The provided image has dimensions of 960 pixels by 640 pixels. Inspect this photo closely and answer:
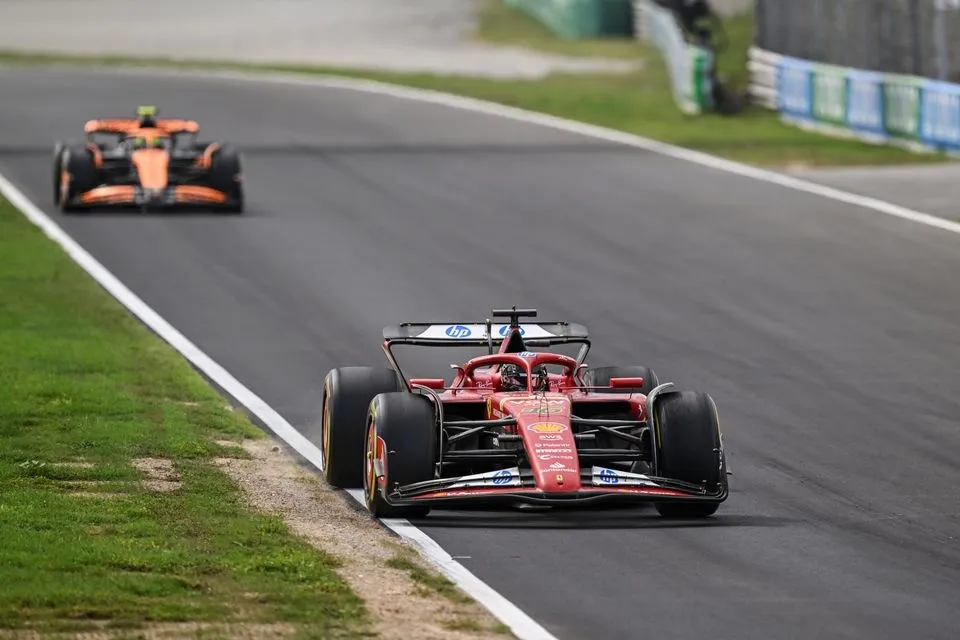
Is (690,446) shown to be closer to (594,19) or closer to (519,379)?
(519,379)

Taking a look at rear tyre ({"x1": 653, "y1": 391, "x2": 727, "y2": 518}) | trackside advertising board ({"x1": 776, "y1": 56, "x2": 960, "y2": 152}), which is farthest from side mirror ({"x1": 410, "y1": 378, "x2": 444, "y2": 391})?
trackside advertising board ({"x1": 776, "y1": 56, "x2": 960, "y2": 152})

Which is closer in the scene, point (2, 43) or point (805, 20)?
point (805, 20)

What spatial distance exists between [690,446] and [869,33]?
88.4 feet

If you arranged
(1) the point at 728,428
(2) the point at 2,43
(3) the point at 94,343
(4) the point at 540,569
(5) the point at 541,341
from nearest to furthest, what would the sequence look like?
(4) the point at 540,569 → (5) the point at 541,341 → (1) the point at 728,428 → (3) the point at 94,343 → (2) the point at 2,43

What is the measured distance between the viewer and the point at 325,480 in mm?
15305

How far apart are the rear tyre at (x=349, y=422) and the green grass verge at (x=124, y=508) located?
0.71 meters

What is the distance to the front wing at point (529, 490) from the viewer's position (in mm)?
13461

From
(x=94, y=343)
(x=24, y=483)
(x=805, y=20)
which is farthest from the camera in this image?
(x=805, y=20)

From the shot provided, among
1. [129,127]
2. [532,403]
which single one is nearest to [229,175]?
[129,127]

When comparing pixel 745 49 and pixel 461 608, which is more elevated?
pixel 461 608

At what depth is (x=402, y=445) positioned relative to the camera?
45.1 feet

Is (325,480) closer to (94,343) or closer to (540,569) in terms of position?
(540,569)

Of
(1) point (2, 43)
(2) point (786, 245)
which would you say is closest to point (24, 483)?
(2) point (786, 245)

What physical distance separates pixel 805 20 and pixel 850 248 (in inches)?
617
